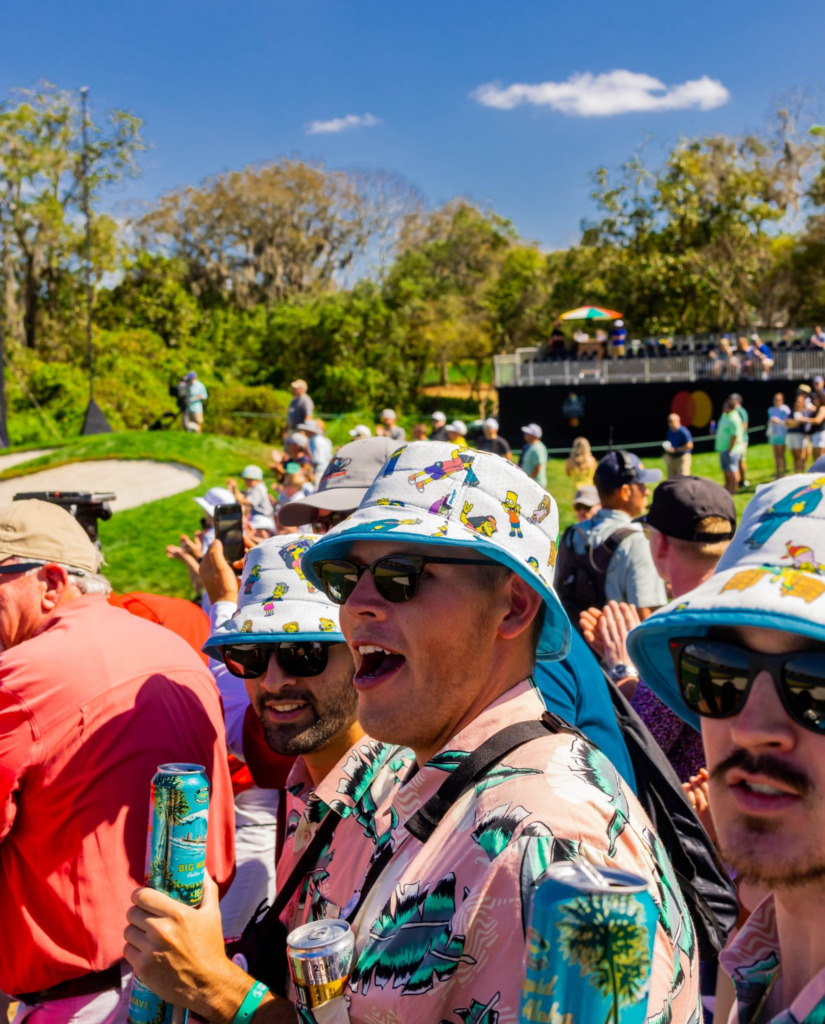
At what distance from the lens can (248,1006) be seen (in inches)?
74.5

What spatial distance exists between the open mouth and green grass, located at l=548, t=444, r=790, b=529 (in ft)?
41.1

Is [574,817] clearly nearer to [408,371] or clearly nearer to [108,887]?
[108,887]

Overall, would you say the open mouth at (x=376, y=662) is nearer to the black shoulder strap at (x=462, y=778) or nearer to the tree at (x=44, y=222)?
the black shoulder strap at (x=462, y=778)

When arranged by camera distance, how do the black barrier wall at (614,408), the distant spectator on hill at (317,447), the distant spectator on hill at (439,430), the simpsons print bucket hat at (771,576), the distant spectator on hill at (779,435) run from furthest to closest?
the black barrier wall at (614,408), the distant spectator on hill at (779,435), the distant spectator on hill at (439,430), the distant spectator on hill at (317,447), the simpsons print bucket hat at (771,576)

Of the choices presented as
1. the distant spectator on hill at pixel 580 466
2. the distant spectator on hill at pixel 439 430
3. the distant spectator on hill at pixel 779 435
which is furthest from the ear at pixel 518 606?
the distant spectator on hill at pixel 779 435

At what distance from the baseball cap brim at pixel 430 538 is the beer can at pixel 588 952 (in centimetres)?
84

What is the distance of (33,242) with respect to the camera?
37.2 m

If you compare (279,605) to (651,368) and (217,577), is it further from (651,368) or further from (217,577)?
(651,368)

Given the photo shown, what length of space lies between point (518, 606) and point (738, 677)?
617 mm

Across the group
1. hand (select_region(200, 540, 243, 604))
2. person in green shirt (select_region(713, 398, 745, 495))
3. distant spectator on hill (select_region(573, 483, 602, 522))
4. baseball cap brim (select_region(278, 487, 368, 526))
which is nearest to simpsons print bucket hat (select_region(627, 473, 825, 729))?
baseball cap brim (select_region(278, 487, 368, 526))

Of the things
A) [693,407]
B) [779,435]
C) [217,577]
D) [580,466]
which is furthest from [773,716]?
[693,407]

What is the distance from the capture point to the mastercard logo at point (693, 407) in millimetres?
27656

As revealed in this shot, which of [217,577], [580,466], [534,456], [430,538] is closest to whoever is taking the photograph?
[430,538]

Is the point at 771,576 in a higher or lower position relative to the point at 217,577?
higher
